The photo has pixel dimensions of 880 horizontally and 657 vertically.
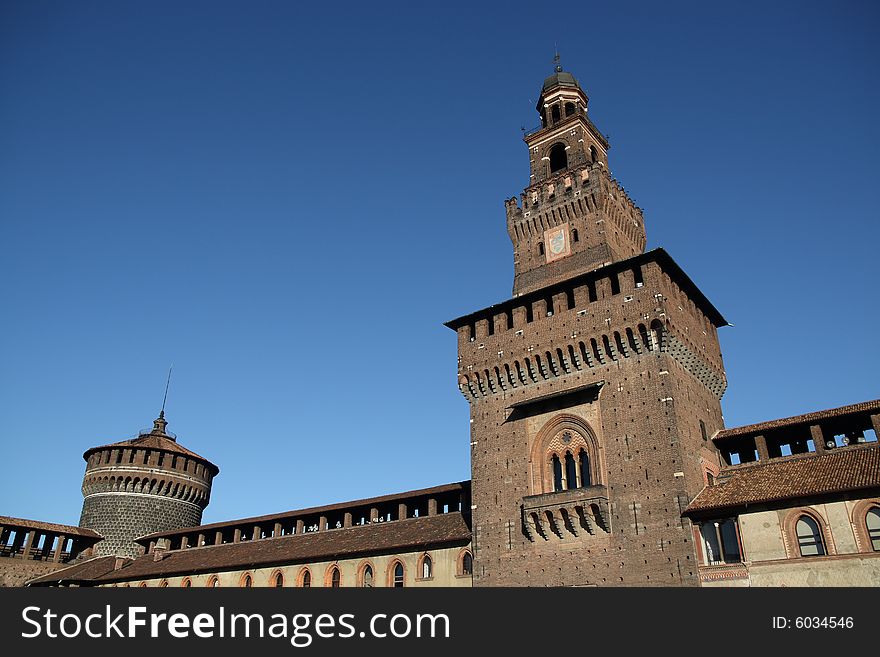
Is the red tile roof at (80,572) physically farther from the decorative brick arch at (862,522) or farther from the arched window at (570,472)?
the decorative brick arch at (862,522)

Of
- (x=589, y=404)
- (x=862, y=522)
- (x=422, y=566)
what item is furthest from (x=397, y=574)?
(x=862, y=522)

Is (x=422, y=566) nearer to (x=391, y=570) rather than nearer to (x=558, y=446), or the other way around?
(x=391, y=570)

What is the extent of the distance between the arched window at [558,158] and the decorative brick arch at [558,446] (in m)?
15.6

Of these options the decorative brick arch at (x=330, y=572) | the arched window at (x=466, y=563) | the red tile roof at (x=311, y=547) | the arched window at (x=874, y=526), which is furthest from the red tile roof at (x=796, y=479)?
the decorative brick arch at (x=330, y=572)

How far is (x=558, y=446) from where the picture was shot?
1148 inches

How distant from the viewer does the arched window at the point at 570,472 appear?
28406 millimetres

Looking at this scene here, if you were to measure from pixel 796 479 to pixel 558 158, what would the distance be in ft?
70.2

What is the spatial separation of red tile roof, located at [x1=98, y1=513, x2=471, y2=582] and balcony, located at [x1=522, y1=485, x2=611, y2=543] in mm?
3799

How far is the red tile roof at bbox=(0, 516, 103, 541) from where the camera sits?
46031 millimetres

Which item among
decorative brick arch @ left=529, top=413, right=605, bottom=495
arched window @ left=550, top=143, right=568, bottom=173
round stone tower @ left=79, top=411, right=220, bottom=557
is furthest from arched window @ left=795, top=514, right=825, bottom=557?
round stone tower @ left=79, top=411, right=220, bottom=557

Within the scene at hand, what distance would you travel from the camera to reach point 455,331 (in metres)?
35.5

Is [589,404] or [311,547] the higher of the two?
[589,404]

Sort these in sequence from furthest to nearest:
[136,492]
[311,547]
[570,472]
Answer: [136,492]
[311,547]
[570,472]

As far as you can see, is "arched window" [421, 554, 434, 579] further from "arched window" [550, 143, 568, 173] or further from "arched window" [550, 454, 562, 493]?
"arched window" [550, 143, 568, 173]
